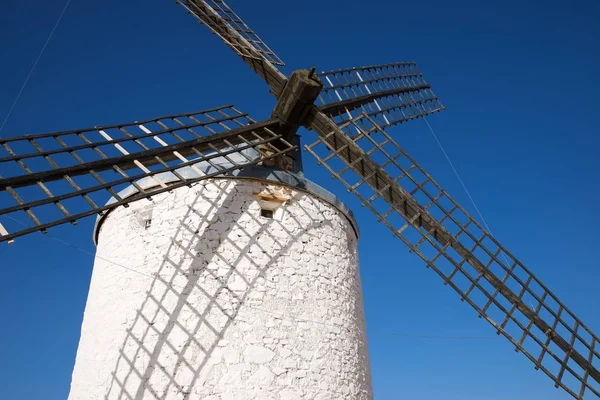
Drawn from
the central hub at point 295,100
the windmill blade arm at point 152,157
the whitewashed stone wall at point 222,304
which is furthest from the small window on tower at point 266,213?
the central hub at point 295,100

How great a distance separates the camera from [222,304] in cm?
600

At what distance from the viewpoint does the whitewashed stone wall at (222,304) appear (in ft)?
18.8

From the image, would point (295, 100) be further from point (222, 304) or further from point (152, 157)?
point (222, 304)

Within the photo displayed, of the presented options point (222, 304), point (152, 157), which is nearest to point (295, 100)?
point (152, 157)

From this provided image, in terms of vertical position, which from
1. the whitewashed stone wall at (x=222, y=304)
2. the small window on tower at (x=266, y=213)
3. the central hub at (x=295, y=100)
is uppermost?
the central hub at (x=295, y=100)

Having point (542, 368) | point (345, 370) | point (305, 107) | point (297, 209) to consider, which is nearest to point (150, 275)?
point (297, 209)

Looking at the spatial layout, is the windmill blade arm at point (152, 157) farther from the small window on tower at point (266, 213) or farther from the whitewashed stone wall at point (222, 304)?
the small window on tower at point (266, 213)

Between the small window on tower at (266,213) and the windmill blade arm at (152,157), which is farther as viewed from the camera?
the small window on tower at (266,213)

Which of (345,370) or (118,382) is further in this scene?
(345,370)

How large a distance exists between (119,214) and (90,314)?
4.45 feet

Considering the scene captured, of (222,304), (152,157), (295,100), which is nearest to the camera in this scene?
(152,157)

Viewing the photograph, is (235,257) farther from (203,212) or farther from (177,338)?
(177,338)

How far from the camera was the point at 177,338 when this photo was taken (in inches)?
228

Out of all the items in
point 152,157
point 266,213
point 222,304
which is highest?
point 266,213
